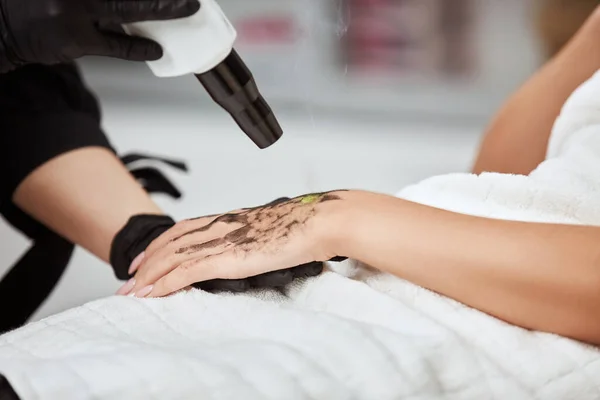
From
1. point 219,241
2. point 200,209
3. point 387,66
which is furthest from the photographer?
point 387,66

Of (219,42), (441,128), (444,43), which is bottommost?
(441,128)

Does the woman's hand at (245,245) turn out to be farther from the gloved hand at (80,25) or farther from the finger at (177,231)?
the gloved hand at (80,25)

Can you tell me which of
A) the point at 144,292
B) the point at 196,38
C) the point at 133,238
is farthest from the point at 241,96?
the point at 133,238

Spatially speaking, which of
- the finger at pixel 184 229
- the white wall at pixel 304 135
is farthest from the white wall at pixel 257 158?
the finger at pixel 184 229

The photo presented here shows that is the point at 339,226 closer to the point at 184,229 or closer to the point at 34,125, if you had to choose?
the point at 184,229

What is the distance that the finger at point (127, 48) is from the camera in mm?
651

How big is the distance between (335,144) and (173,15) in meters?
0.82

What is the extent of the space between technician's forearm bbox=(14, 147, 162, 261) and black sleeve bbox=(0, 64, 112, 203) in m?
0.01

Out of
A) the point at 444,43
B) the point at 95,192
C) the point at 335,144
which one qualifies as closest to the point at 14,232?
the point at 95,192

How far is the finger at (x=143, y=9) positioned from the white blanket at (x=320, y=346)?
0.23 meters

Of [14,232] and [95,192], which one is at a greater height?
[95,192]

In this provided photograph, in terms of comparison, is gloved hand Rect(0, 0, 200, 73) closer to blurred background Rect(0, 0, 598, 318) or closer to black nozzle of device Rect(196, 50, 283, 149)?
black nozzle of device Rect(196, 50, 283, 149)

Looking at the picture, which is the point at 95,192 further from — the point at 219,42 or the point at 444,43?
the point at 444,43

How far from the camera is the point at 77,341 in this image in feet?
1.84
